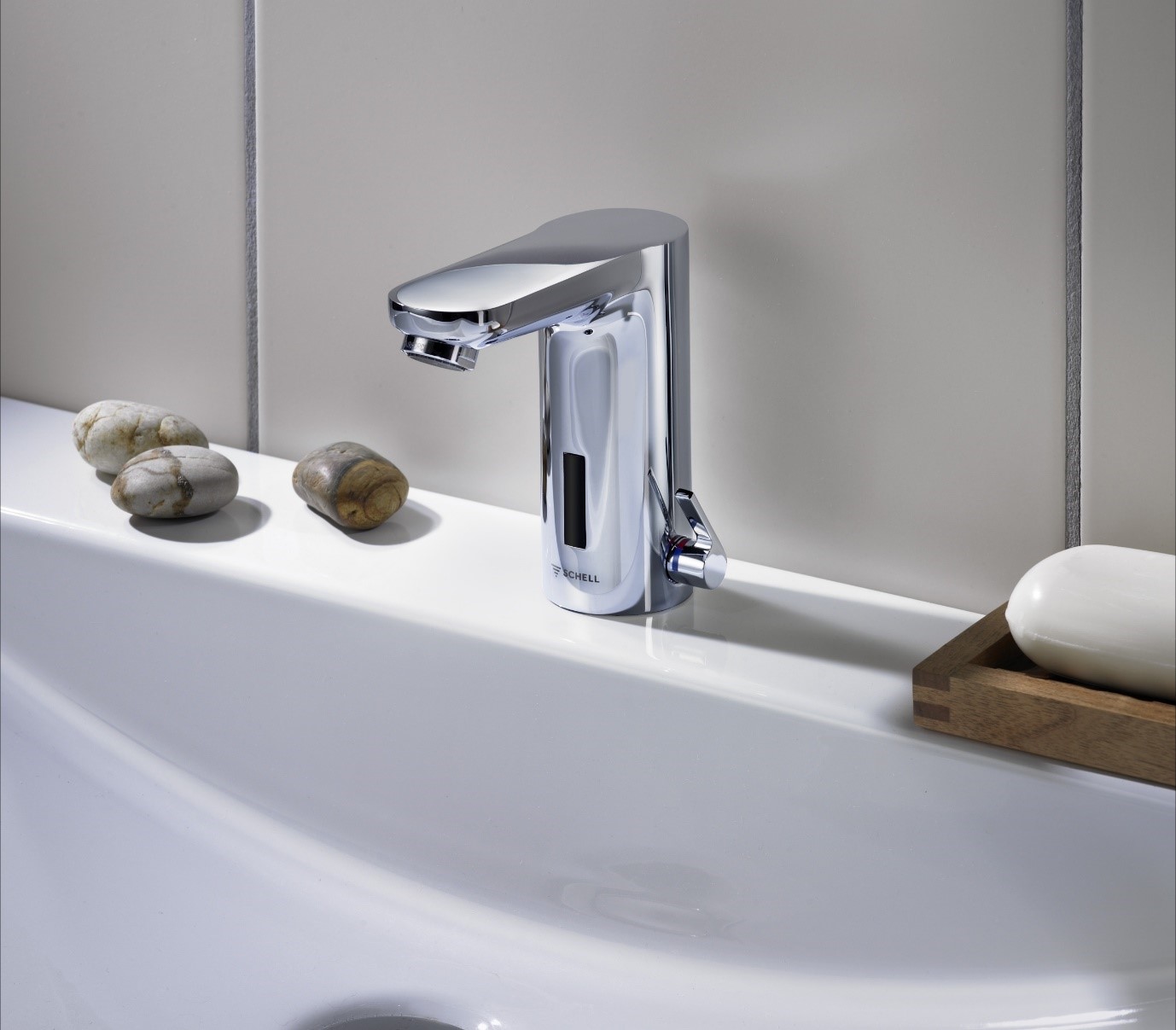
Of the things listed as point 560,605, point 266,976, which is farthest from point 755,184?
point 266,976

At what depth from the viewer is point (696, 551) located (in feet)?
1.40

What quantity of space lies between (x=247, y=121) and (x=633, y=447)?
27 centimetres

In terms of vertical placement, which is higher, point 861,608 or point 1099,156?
point 1099,156

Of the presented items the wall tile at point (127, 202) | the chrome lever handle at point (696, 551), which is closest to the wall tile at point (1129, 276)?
the chrome lever handle at point (696, 551)

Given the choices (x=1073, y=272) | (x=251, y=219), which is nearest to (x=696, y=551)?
(x=1073, y=272)

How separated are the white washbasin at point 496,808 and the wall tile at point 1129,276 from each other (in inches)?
2.9

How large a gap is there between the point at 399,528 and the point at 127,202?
24 centimetres

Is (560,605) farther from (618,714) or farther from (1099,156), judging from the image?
(1099,156)

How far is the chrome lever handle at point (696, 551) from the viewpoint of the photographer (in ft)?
1.39

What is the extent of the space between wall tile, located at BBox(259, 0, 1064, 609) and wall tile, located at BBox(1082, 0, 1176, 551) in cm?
1

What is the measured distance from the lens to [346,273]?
0.54 metres

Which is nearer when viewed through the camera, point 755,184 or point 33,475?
point 755,184

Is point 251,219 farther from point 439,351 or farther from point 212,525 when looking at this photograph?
point 439,351

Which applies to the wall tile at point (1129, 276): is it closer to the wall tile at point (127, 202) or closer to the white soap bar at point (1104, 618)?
the white soap bar at point (1104, 618)
